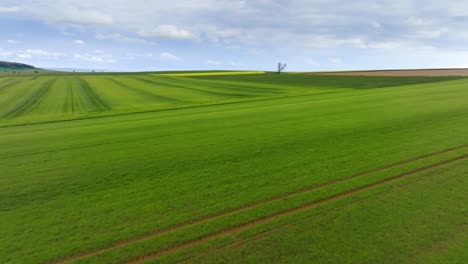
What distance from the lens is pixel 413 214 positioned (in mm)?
7281

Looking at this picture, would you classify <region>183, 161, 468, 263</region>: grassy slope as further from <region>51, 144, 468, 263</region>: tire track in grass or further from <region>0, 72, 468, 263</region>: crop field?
<region>51, 144, 468, 263</region>: tire track in grass

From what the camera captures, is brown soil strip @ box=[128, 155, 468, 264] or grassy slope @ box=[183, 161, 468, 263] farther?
brown soil strip @ box=[128, 155, 468, 264]

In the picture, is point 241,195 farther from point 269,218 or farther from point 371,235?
point 371,235

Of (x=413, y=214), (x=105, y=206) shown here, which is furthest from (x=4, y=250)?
(x=413, y=214)

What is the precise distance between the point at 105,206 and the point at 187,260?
13.2 ft

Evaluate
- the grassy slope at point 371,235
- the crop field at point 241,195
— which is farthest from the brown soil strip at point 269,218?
the grassy slope at point 371,235

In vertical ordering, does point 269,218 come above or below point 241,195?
below

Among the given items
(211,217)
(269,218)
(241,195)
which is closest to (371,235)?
(269,218)

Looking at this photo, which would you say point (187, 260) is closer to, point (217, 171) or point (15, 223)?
point (217, 171)

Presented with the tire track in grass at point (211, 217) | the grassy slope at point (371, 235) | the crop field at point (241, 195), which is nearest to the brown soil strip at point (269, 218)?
the crop field at point (241, 195)

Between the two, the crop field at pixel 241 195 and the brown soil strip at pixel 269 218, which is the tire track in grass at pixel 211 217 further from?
the brown soil strip at pixel 269 218

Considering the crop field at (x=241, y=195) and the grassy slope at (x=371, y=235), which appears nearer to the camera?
the grassy slope at (x=371, y=235)

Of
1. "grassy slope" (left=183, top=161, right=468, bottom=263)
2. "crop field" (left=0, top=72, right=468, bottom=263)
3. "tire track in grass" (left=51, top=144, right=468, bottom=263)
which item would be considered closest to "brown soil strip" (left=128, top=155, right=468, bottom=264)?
"crop field" (left=0, top=72, right=468, bottom=263)

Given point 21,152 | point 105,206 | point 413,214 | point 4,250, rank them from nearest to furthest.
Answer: point 4,250 → point 413,214 → point 105,206 → point 21,152
